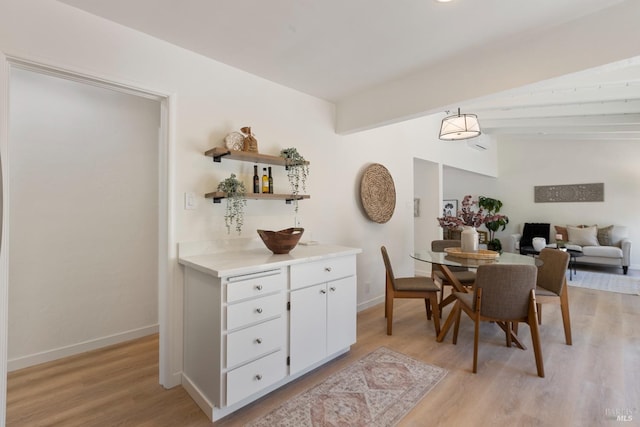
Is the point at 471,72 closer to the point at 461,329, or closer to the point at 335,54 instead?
→ the point at 335,54

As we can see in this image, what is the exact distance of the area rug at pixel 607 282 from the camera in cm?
460

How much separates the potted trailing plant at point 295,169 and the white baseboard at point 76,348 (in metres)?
1.95

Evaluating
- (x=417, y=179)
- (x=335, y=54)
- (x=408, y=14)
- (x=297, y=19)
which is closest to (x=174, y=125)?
(x=297, y=19)

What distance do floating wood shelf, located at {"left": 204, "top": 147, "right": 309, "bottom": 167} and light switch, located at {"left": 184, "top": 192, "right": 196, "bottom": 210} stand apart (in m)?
0.34

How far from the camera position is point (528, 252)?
6.74 meters

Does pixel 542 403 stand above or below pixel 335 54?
below

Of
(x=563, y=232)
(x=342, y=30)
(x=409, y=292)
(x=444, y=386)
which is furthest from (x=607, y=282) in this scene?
(x=342, y=30)

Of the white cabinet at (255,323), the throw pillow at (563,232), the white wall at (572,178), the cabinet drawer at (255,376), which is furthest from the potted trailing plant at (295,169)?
the white wall at (572,178)

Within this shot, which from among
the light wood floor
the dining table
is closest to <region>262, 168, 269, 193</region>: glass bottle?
the light wood floor

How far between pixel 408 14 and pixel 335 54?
Answer: 0.64 m

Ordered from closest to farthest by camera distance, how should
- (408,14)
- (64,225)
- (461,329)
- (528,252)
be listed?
(408,14)
(64,225)
(461,329)
(528,252)

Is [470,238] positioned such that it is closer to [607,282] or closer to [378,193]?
[378,193]

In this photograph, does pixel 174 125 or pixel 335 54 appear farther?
pixel 335 54

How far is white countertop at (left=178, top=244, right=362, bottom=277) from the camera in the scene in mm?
1758
